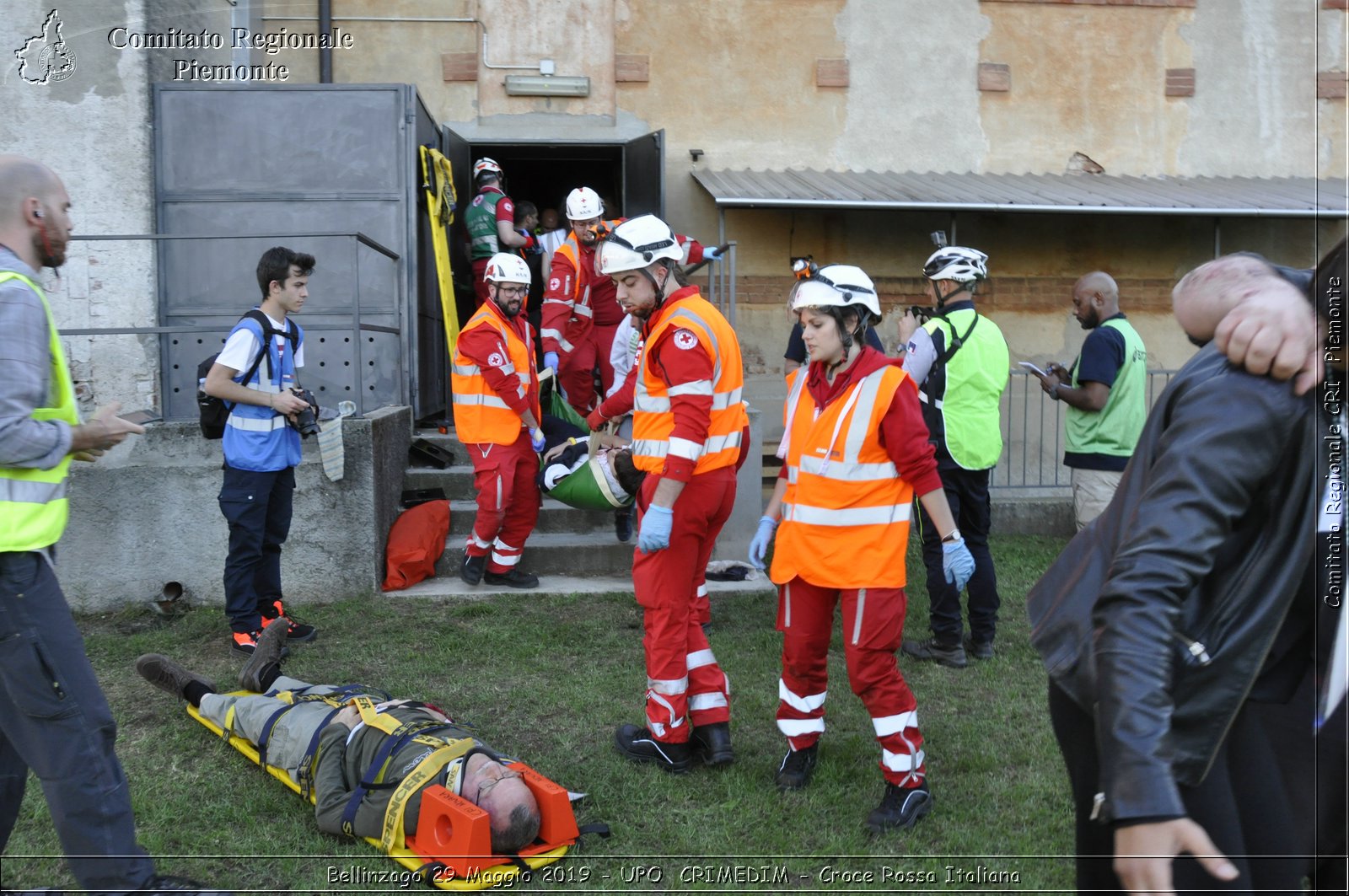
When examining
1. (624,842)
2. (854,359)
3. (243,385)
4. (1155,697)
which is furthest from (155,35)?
(1155,697)

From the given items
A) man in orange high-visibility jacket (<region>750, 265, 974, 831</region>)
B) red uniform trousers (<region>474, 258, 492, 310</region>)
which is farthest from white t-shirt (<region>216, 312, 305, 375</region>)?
red uniform trousers (<region>474, 258, 492, 310</region>)

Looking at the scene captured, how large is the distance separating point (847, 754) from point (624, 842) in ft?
Result: 3.84

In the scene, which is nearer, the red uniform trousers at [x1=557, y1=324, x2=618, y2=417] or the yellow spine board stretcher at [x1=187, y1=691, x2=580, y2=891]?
the yellow spine board stretcher at [x1=187, y1=691, x2=580, y2=891]

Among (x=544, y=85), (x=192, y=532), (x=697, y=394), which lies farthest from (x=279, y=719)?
(x=544, y=85)

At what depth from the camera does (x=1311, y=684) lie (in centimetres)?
198

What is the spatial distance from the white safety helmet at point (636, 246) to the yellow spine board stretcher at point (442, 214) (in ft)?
17.3

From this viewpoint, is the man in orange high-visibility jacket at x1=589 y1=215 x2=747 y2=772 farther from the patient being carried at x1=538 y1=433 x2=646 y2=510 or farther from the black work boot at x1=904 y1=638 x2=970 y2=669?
the black work boot at x1=904 y1=638 x2=970 y2=669

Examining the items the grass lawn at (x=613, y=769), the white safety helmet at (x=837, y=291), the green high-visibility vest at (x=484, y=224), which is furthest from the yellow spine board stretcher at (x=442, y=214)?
the white safety helmet at (x=837, y=291)

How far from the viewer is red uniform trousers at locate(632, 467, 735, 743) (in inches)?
179

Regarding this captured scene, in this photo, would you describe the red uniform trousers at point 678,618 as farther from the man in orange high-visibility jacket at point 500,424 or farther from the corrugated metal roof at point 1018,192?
the corrugated metal roof at point 1018,192

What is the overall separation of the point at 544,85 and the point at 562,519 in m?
5.31

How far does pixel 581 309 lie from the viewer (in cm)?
864

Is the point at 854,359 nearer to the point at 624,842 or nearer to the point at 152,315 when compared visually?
the point at 624,842

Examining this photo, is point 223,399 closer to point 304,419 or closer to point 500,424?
point 304,419
